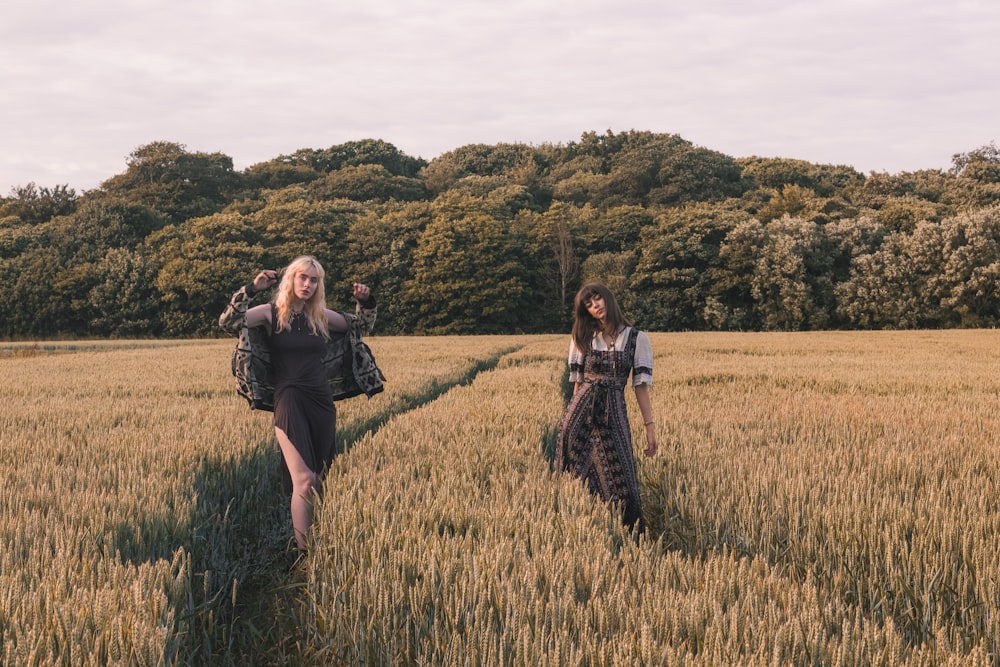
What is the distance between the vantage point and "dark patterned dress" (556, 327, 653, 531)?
15.2ft

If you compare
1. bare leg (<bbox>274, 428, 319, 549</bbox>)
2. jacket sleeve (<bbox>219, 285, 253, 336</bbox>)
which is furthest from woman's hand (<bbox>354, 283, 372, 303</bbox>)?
bare leg (<bbox>274, 428, 319, 549</bbox>)

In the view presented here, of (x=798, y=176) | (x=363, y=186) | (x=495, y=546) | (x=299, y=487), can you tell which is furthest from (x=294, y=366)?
(x=798, y=176)

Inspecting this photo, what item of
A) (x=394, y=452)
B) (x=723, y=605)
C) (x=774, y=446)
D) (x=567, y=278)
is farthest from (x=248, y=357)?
(x=567, y=278)

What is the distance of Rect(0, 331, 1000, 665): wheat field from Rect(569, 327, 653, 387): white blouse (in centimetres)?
72

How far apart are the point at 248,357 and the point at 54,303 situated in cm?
4646

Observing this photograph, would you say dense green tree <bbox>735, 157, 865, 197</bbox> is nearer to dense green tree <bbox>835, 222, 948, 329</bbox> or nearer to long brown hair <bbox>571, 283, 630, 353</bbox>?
dense green tree <bbox>835, 222, 948, 329</bbox>

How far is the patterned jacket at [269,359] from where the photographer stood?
459 cm

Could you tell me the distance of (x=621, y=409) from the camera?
476 centimetres

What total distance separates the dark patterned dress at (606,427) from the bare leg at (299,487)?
165 centimetres

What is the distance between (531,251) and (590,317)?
44.7 metres

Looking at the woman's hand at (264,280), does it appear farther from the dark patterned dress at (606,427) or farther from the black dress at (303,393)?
the dark patterned dress at (606,427)

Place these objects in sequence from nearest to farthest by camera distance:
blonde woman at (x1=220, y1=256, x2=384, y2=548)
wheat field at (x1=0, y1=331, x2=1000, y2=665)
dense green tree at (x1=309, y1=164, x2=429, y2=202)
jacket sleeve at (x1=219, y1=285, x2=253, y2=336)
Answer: wheat field at (x1=0, y1=331, x2=1000, y2=665) < blonde woman at (x1=220, y1=256, x2=384, y2=548) < jacket sleeve at (x1=219, y1=285, x2=253, y2=336) < dense green tree at (x1=309, y1=164, x2=429, y2=202)

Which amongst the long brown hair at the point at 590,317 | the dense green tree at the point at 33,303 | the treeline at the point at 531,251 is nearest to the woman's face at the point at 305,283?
the long brown hair at the point at 590,317

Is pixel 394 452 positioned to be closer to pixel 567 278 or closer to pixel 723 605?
pixel 723 605
